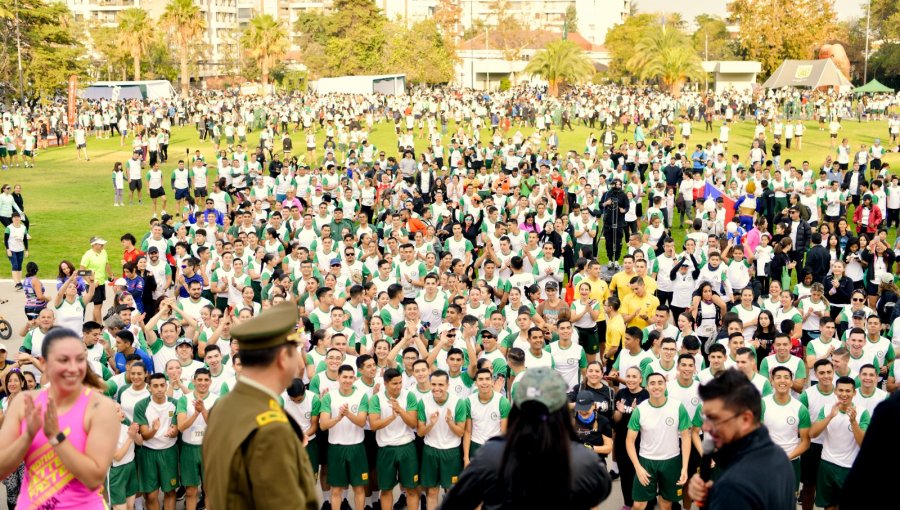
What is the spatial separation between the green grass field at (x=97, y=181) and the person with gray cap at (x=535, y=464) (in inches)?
676

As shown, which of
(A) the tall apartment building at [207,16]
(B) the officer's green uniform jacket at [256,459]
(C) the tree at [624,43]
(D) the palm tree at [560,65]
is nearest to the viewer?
(B) the officer's green uniform jacket at [256,459]

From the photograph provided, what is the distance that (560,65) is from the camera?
193 ft

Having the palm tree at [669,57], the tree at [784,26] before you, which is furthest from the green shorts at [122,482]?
the tree at [784,26]

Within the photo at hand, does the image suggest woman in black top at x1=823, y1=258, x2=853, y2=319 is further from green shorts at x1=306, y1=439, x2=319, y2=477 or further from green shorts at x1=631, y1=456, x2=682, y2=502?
green shorts at x1=306, y1=439, x2=319, y2=477

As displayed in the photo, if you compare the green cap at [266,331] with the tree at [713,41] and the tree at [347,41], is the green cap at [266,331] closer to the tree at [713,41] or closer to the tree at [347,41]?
the tree at [347,41]

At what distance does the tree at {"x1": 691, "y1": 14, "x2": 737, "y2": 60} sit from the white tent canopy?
26828 millimetres

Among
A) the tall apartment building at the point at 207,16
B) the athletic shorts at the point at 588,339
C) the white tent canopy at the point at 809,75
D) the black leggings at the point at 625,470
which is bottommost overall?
the black leggings at the point at 625,470

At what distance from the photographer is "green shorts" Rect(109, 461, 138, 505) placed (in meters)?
7.89

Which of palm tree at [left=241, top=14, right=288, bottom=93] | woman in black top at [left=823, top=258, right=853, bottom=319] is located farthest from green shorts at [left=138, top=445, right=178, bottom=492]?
palm tree at [left=241, top=14, right=288, bottom=93]

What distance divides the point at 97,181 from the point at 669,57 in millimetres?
36695

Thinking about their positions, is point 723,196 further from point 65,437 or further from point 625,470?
point 65,437

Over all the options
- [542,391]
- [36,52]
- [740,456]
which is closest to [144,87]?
[36,52]

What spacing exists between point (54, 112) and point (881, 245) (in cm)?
4367

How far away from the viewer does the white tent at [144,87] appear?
200 ft
